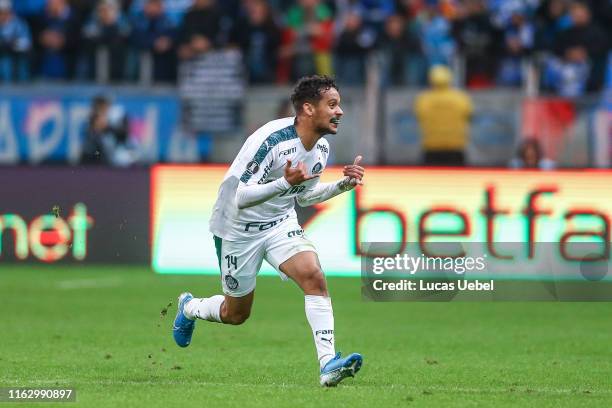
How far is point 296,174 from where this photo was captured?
9.05m

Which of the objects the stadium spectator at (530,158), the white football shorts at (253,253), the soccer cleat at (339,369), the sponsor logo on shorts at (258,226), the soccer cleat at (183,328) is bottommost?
the soccer cleat at (183,328)

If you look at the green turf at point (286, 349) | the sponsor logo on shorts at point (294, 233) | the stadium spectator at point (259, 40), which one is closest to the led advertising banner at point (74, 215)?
the green turf at point (286, 349)

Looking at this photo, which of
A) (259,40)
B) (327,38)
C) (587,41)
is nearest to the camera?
(587,41)

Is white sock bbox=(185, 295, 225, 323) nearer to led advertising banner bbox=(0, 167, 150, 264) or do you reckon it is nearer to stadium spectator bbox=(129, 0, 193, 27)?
led advertising banner bbox=(0, 167, 150, 264)

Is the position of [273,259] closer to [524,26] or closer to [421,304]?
[421,304]

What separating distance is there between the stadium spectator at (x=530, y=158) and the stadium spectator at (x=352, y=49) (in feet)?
10.6

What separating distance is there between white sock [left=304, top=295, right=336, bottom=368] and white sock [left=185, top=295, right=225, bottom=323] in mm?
1157

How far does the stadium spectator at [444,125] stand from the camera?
20.1 m

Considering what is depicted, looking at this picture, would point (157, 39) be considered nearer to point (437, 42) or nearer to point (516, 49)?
point (437, 42)

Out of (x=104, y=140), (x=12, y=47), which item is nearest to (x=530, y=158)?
(x=104, y=140)

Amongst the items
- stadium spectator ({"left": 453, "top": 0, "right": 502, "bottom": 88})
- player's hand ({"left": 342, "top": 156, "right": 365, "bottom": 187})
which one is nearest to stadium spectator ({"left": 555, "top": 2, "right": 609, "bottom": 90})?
stadium spectator ({"left": 453, "top": 0, "right": 502, "bottom": 88})

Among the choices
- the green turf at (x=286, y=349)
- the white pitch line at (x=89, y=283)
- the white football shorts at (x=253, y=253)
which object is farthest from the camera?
the white pitch line at (x=89, y=283)

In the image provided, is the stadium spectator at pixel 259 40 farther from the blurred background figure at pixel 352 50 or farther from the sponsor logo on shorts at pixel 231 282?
the sponsor logo on shorts at pixel 231 282

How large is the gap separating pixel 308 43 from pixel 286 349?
10226 millimetres
